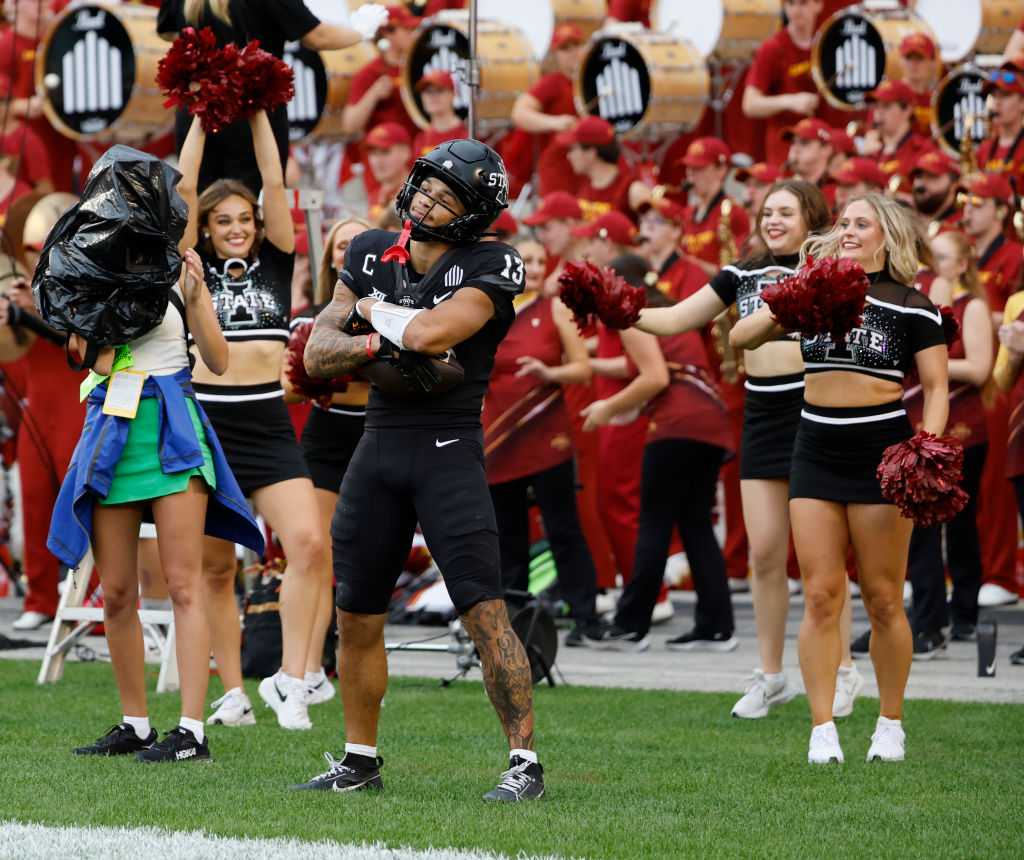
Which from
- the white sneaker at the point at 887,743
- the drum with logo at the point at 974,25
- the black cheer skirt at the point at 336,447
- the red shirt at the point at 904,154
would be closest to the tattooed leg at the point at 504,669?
the white sneaker at the point at 887,743

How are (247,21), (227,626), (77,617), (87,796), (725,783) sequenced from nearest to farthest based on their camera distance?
(87,796), (725,783), (227,626), (247,21), (77,617)

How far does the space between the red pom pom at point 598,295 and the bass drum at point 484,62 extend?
8.95 m

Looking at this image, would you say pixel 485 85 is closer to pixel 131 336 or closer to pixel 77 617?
→ pixel 77 617

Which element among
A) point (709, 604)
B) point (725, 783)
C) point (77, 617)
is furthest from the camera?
point (709, 604)

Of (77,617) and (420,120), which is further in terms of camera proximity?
(420,120)

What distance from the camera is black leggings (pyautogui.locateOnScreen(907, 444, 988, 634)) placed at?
32.3 feet

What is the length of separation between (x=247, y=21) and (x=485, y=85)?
7840 mm

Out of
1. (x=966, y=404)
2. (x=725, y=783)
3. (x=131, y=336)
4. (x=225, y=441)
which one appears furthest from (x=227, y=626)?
(x=966, y=404)

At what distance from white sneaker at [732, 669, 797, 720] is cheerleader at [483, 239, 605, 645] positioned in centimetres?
241

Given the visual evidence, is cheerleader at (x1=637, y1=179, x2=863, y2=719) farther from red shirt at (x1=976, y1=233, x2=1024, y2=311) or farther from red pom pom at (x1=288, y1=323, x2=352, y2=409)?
red shirt at (x1=976, y1=233, x2=1024, y2=311)

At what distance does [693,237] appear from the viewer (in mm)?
13766

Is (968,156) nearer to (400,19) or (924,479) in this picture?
(400,19)

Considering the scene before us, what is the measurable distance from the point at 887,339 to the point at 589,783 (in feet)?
6.13

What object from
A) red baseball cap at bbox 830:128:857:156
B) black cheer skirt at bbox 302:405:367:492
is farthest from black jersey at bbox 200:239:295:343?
red baseball cap at bbox 830:128:857:156
